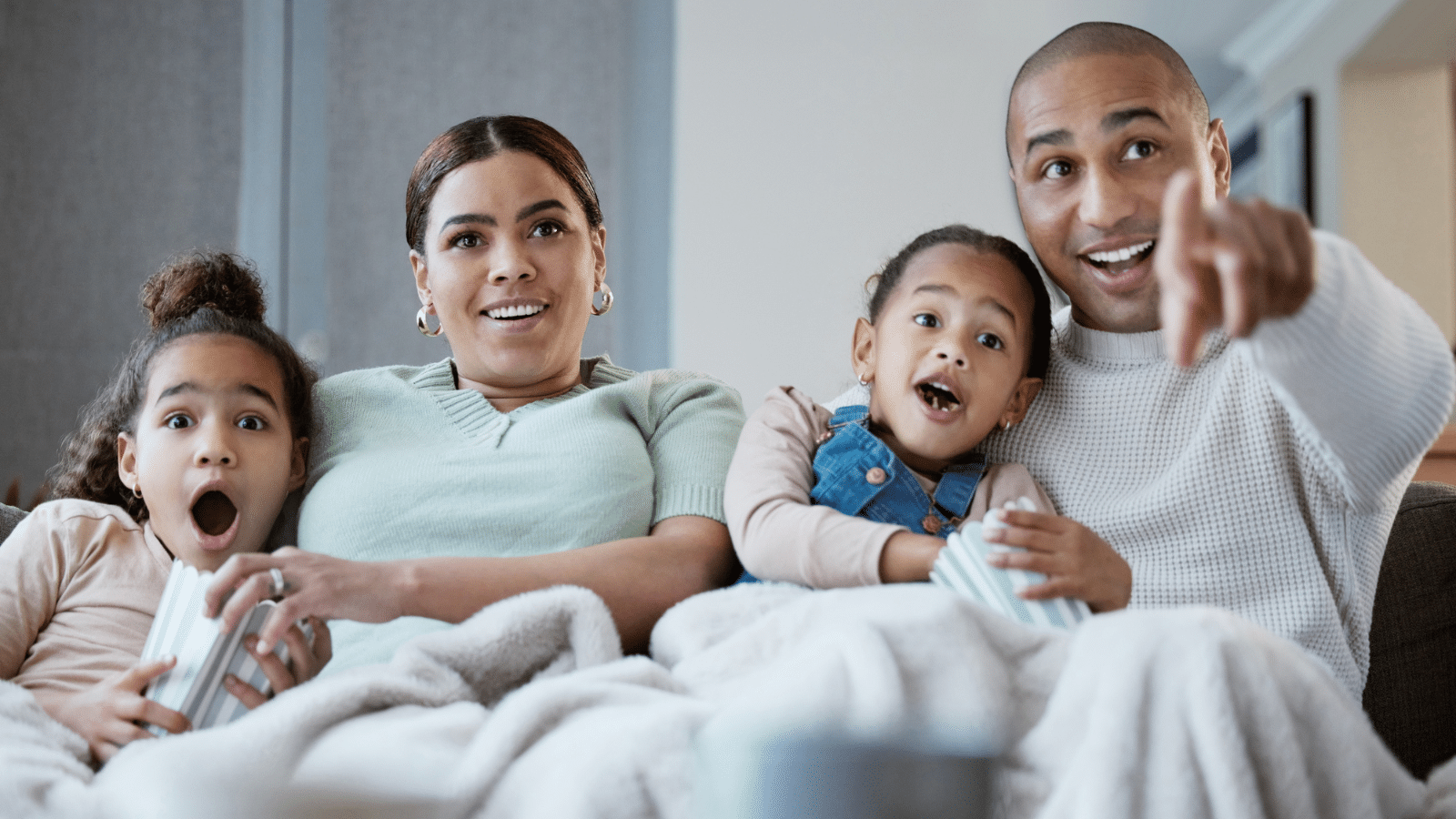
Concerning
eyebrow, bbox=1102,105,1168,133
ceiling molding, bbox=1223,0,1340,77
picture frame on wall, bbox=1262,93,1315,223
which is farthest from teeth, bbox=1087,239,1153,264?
ceiling molding, bbox=1223,0,1340,77

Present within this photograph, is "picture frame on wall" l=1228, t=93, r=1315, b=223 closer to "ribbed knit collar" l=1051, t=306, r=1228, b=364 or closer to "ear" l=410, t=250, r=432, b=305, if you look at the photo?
"ribbed knit collar" l=1051, t=306, r=1228, b=364

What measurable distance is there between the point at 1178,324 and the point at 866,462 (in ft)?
1.59

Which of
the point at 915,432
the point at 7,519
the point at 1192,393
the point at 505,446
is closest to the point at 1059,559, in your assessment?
the point at 915,432

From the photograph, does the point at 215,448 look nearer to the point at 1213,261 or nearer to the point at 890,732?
the point at 890,732

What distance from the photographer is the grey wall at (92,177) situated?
9.73 ft

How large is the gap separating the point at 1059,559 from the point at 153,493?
84 cm

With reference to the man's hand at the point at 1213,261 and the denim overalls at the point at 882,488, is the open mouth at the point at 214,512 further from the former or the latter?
the man's hand at the point at 1213,261

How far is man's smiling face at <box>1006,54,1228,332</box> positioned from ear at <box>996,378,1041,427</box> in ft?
0.36

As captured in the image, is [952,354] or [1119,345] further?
[1119,345]

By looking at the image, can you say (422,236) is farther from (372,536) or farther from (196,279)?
(372,536)

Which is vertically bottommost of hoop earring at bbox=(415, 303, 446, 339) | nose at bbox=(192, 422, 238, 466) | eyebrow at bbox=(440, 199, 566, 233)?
nose at bbox=(192, 422, 238, 466)

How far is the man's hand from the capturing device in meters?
0.65

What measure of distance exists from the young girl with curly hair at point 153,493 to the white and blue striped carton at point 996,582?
521mm

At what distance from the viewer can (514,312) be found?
1.28 m
